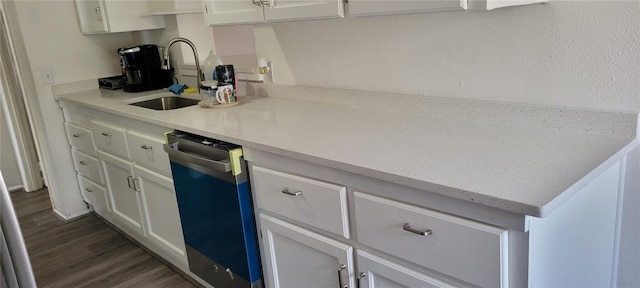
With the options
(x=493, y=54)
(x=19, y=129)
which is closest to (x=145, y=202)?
(x=493, y=54)

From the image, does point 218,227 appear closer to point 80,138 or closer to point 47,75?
point 80,138

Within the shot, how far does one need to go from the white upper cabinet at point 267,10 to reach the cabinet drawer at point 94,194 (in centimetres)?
158

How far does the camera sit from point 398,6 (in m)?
1.53

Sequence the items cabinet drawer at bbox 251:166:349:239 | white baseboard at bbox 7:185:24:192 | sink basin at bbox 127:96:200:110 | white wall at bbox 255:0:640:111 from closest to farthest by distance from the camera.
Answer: white wall at bbox 255:0:640:111, cabinet drawer at bbox 251:166:349:239, sink basin at bbox 127:96:200:110, white baseboard at bbox 7:185:24:192

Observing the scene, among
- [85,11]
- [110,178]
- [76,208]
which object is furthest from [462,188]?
[76,208]

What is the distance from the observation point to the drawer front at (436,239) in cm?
121

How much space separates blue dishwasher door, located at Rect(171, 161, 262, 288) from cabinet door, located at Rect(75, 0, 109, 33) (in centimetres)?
142

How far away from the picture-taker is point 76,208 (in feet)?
12.0

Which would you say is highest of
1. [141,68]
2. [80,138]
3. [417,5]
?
[417,5]

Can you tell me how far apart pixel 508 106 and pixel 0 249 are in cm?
145

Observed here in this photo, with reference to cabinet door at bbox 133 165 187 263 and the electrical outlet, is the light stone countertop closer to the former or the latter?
cabinet door at bbox 133 165 187 263

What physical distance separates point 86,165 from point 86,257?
636 millimetres

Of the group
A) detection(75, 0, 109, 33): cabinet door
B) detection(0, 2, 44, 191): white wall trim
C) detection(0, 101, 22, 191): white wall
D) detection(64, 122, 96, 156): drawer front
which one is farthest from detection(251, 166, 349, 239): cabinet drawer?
detection(0, 101, 22, 191): white wall

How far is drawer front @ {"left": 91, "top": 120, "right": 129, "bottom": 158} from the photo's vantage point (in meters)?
2.72
